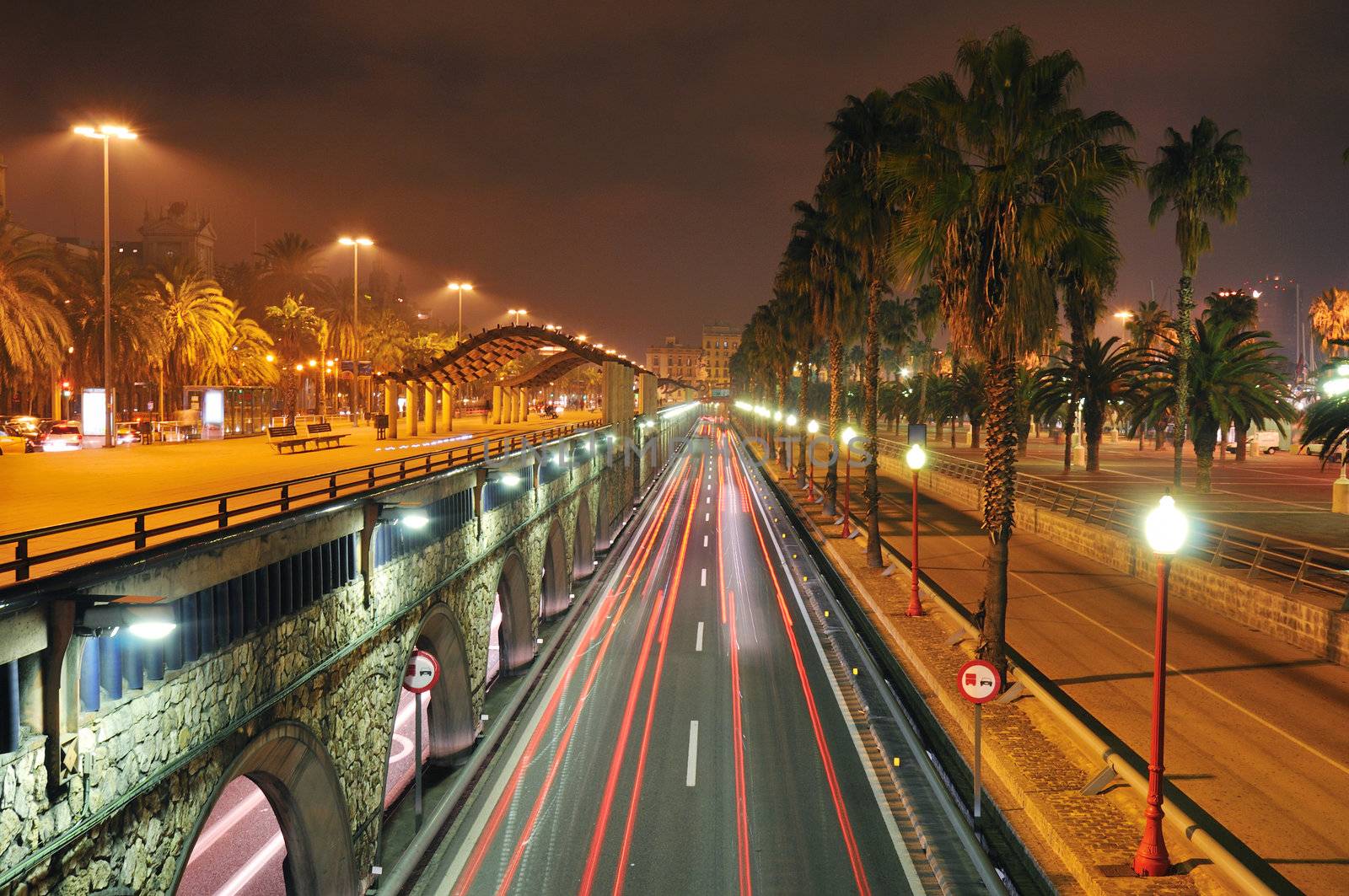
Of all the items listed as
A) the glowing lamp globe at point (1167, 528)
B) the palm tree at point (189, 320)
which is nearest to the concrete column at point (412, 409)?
the palm tree at point (189, 320)

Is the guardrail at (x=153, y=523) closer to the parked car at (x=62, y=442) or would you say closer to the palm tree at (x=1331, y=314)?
the parked car at (x=62, y=442)

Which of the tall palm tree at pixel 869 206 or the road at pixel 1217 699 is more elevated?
the tall palm tree at pixel 869 206

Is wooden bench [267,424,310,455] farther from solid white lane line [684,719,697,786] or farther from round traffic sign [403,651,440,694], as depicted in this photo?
round traffic sign [403,651,440,694]

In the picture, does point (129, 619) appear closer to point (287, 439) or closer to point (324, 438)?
point (287, 439)

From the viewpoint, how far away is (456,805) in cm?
1424

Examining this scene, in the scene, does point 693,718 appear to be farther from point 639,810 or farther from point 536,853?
point 536,853

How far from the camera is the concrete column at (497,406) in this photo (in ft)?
271

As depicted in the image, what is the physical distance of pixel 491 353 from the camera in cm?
5503

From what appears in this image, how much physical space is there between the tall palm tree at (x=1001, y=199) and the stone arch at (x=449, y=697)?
10.1 metres

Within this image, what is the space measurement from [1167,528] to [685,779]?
8.54 meters

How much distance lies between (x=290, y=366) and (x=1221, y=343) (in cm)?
7827

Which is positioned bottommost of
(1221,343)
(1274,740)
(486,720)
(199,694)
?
(486,720)

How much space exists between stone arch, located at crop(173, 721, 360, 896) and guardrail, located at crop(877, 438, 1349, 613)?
61.7 feet

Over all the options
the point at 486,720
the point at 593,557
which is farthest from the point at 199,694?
the point at 593,557
